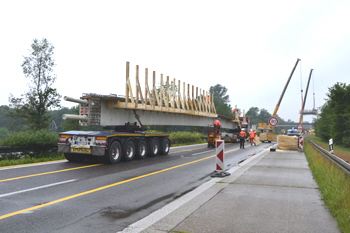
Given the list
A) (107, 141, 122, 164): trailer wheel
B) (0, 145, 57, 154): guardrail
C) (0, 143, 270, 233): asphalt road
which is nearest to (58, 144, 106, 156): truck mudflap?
(107, 141, 122, 164): trailer wheel

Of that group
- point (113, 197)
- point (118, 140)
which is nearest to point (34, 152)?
point (118, 140)

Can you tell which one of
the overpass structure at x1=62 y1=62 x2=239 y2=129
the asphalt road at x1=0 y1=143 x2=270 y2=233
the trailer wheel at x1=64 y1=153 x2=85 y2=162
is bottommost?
the asphalt road at x1=0 y1=143 x2=270 y2=233

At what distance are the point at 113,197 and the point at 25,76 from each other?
20.8 meters

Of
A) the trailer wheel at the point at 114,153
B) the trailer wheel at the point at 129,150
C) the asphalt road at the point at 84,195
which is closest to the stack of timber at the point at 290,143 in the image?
the trailer wheel at the point at 129,150

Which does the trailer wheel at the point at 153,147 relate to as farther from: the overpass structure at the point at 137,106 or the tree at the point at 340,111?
the tree at the point at 340,111

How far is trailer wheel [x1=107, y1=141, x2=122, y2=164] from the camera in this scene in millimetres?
12297

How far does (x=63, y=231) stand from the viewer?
175 inches

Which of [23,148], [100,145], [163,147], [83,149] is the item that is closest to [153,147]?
[163,147]

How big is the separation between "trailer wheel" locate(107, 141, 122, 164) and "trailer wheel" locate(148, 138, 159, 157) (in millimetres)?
2928

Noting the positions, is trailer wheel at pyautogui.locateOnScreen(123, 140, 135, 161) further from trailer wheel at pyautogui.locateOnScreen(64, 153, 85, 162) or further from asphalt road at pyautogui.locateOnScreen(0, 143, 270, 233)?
asphalt road at pyautogui.locateOnScreen(0, 143, 270, 233)

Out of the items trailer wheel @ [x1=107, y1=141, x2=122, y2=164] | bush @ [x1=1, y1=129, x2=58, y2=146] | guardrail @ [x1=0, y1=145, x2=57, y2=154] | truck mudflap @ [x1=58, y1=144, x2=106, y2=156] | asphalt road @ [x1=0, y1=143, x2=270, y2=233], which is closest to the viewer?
asphalt road @ [x1=0, y1=143, x2=270, y2=233]

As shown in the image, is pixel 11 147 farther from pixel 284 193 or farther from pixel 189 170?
pixel 284 193

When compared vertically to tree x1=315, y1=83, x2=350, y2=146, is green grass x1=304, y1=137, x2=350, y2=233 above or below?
below

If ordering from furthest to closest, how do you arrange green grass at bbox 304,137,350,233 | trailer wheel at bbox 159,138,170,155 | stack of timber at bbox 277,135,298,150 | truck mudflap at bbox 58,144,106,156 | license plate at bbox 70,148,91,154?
stack of timber at bbox 277,135,298,150, trailer wheel at bbox 159,138,170,155, license plate at bbox 70,148,91,154, truck mudflap at bbox 58,144,106,156, green grass at bbox 304,137,350,233
